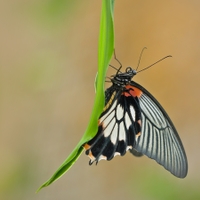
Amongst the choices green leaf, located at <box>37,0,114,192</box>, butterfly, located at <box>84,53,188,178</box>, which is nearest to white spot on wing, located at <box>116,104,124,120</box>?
butterfly, located at <box>84,53,188,178</box>

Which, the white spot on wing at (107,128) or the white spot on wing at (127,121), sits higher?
the white spot on wing at (127,121)

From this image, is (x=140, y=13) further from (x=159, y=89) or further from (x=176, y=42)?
(x=159, y=89)

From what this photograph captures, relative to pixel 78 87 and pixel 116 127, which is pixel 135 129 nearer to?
pixel 116 127

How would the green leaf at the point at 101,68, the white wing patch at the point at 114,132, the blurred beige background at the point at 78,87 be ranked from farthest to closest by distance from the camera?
the blurred beige background at the point at 78,87
the white wing patch at the point at 114,132
the green leaf at the point at 101,68

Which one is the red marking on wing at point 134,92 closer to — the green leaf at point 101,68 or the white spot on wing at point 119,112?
the white spot on wing at point 119,112

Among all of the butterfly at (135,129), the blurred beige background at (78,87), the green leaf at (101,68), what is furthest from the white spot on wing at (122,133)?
the blurred beige background at (78,87)

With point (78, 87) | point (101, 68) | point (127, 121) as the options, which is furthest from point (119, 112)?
point (78, 87)
